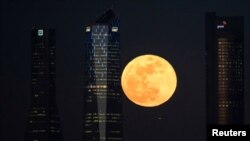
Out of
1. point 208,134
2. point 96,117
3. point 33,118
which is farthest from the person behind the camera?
point 96,117

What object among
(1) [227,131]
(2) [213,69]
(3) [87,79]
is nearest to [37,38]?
(3) [87,79]

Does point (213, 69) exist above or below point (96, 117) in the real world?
above

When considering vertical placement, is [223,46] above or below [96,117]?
above

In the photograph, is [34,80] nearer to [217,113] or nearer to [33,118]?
[33,118]

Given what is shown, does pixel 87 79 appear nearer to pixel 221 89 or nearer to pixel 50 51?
pixel 50 51

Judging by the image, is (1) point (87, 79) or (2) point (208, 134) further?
(1) point (87, 79)

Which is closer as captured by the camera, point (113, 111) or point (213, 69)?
point (213, 69)

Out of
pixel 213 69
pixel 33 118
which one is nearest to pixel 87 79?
pixel 33 118

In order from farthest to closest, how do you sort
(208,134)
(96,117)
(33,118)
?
(96,117) → (33,118) → (208,134)
